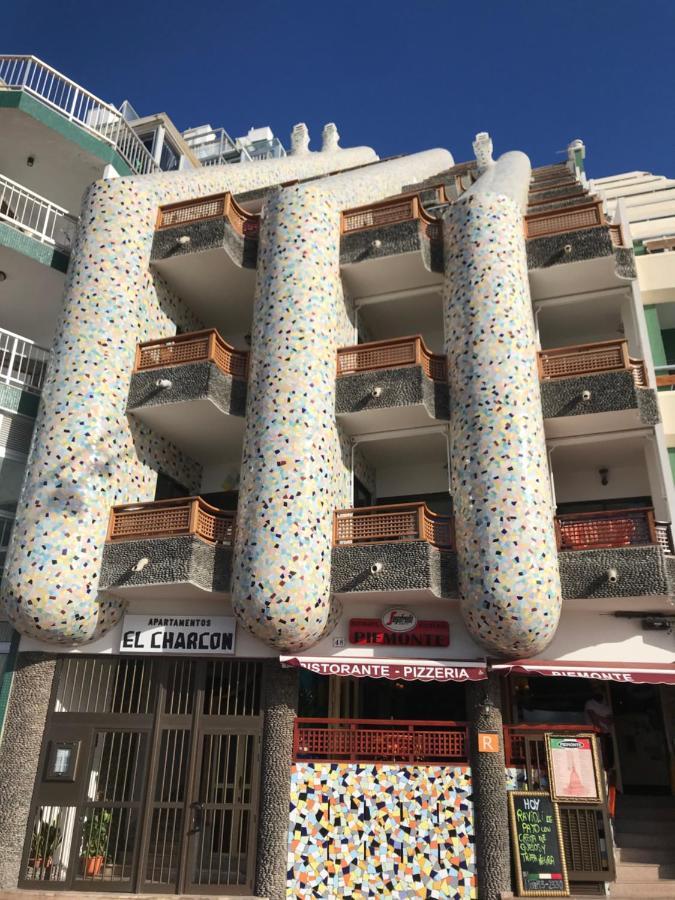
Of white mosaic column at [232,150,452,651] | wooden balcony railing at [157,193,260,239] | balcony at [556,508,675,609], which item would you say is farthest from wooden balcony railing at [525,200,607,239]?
balcony at [556,508,675,609]

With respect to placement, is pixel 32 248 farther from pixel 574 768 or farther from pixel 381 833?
pixel 574 768

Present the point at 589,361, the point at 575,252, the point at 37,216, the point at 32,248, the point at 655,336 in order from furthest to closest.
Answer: the point at 37,216, the point at 32,248, the point at 655,336, the point at 575,252, the point at 589,361

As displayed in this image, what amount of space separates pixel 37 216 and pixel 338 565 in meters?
Answer: 13.2

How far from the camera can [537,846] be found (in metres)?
12.2

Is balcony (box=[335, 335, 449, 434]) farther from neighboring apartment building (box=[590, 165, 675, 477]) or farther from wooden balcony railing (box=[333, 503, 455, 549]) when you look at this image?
neighboring apartment building (box=[590, 165, 675, 477])

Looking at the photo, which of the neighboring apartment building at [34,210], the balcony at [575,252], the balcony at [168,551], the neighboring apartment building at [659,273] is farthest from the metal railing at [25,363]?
the neighboring apartment building at [659,273]

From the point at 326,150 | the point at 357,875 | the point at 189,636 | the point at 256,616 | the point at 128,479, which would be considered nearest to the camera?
the point at 357,875

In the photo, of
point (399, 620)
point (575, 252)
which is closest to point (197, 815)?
point (399, 620)

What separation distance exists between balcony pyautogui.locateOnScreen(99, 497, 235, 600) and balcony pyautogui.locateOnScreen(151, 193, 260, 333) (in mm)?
6181

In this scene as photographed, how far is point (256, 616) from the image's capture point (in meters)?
13.3

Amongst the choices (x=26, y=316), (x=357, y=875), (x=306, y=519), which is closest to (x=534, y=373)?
(x=306, y=519)

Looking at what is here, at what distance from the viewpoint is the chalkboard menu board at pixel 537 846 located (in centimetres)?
1199

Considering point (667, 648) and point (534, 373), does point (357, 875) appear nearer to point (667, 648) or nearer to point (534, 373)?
point (667, 648)

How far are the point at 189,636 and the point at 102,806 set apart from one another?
3.50m
